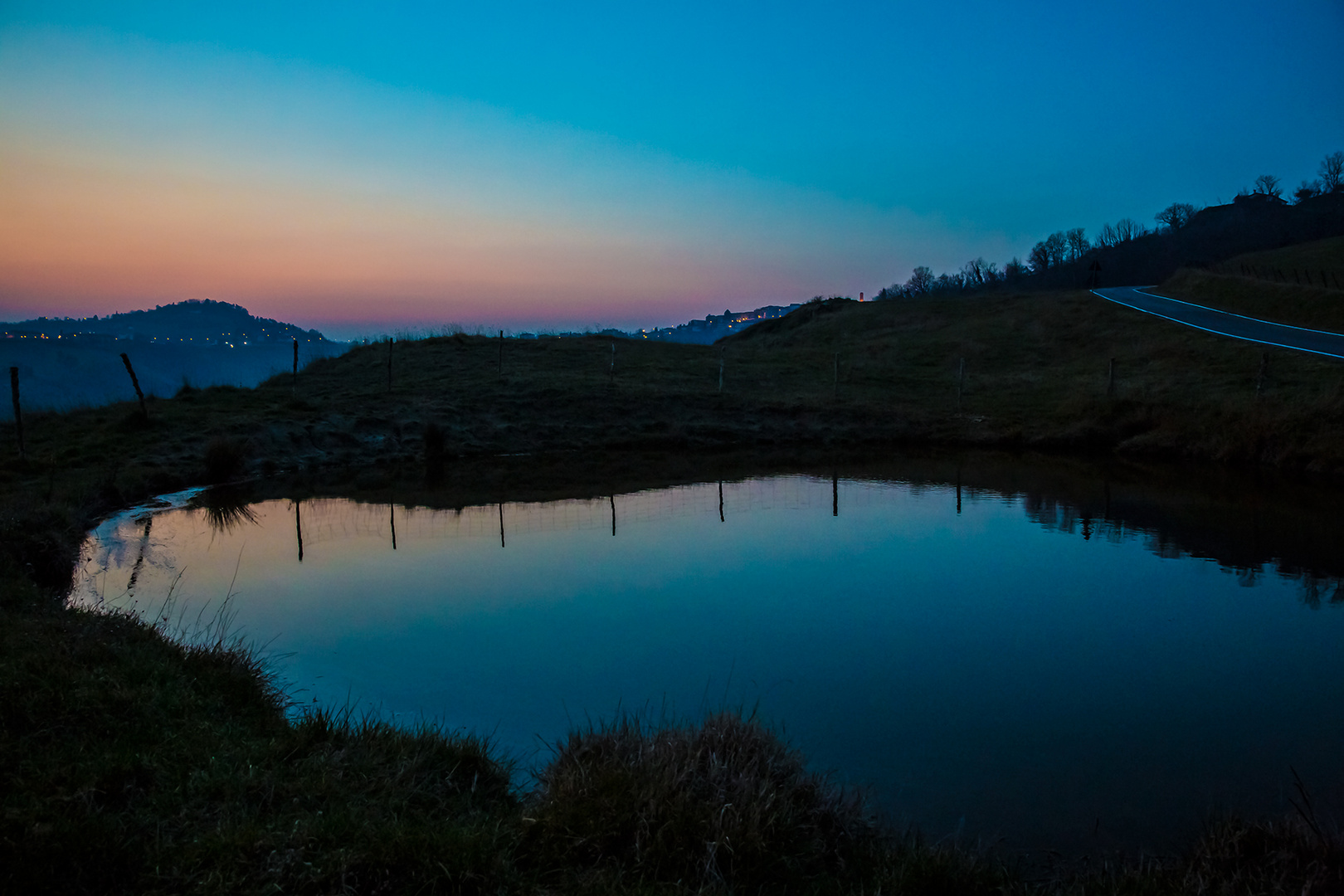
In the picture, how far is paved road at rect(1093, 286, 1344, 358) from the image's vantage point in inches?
1186

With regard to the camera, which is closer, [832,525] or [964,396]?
[832,525]

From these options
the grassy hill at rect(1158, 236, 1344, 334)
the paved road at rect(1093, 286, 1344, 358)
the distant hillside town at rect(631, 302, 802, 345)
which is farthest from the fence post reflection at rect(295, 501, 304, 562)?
the distant hillside town at rect(631, 302, 802, 345)

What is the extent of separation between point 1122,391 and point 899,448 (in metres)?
8.90

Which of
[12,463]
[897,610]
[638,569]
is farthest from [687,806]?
[12,463]

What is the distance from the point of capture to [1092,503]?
16.6 metres

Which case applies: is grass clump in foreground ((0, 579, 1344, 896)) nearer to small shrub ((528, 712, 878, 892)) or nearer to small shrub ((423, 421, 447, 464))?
small shrub ((528, 712, 878, 892))

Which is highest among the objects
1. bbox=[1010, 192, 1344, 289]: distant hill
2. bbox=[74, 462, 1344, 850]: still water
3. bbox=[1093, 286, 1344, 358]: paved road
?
bbox=[1010, 192, 1344, 289]: distant hill

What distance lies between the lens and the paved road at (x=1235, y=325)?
30.1 metres

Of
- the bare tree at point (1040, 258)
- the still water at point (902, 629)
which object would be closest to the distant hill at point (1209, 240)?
the bare tree at point (1040, 258)

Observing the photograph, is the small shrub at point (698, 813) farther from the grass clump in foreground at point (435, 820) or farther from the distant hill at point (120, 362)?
the distant hill at point (120, 362)

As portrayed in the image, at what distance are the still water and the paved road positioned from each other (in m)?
19.5

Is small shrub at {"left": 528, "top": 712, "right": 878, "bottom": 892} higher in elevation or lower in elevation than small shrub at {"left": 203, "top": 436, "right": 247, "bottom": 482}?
lower

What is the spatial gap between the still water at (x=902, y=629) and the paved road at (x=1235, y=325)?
19502 mm

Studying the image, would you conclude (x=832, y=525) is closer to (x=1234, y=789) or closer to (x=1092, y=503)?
(x=1092, y=503)
